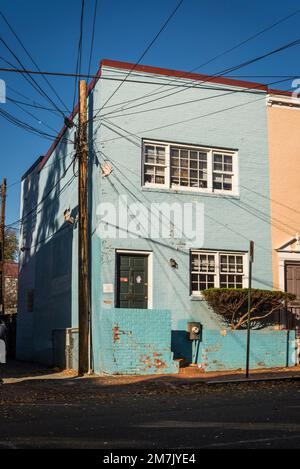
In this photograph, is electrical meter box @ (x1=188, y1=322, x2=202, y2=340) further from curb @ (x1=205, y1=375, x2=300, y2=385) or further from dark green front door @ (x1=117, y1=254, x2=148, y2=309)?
curb @ (x1=205, y1=375, x2=300, y2=385)

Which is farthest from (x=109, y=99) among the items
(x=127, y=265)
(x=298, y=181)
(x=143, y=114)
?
(x=298, y=181)

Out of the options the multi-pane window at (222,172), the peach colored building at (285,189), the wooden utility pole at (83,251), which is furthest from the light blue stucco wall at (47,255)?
the peach colored building at (285,189)

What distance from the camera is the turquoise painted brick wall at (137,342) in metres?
15.5

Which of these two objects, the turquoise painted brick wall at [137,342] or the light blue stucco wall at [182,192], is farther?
the light blue stucco wall at [182,192]

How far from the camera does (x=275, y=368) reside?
16.6 m

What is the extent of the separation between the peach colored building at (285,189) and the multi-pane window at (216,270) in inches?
44.2

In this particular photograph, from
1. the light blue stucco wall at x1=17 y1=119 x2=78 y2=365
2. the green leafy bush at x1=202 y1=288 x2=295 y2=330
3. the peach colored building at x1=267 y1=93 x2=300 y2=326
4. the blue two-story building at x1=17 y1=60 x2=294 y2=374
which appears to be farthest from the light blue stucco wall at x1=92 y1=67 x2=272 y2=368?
the light blue stucco wall at x1=17 y1=119 x2=78 y2=365

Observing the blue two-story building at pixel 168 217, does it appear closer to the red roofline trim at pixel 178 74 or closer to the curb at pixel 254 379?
the red roofline trim at pixel 178 74

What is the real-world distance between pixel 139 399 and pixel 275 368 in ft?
21.8

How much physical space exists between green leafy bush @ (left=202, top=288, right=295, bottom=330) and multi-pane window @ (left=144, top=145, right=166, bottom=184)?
141 inches

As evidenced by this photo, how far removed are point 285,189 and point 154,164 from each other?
4319 mm

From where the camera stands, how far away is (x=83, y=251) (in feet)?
52.4

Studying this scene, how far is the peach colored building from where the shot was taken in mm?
18359

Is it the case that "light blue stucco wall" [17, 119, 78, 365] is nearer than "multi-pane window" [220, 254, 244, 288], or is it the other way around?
"multi-pane window" [220, 254, 244, 288]
